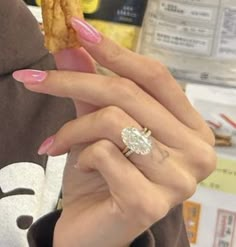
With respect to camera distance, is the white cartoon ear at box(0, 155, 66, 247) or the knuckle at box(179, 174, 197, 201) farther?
the white cartoon ear at box(0, 155, 66, 247)

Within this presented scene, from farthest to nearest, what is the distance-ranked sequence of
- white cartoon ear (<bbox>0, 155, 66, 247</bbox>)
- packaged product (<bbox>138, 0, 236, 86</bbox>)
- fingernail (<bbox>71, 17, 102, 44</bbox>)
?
1. packaged product (<bbox>138, 0, 236, 86</bbox>)
2. white cartoon ear (<bbox>0, 155, 66, 247</bbox>)
3. fingernail (<bbox>71, 17, 102, 44</bbox>)

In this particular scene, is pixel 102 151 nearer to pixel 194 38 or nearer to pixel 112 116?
pixel 112 116

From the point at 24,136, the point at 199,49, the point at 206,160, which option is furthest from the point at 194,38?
the point at 206,160

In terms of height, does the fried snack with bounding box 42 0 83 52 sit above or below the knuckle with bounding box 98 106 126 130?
above

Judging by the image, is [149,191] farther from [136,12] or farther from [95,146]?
[136,12]

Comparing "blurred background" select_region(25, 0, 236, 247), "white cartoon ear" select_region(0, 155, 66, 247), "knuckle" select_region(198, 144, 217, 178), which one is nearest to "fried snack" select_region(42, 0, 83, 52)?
"knuckle" select_region(198, 144, 217, 178)

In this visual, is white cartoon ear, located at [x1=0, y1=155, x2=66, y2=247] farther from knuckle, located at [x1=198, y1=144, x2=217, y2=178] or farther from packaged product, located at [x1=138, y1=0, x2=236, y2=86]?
packaged product, located at [x1=138, y1=0, x2=236, y2=86]

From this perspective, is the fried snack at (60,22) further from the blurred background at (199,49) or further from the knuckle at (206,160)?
the blurred background at (199,49)

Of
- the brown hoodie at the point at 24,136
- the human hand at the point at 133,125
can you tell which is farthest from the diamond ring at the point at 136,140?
the brown hoodie at the point at 24,136
